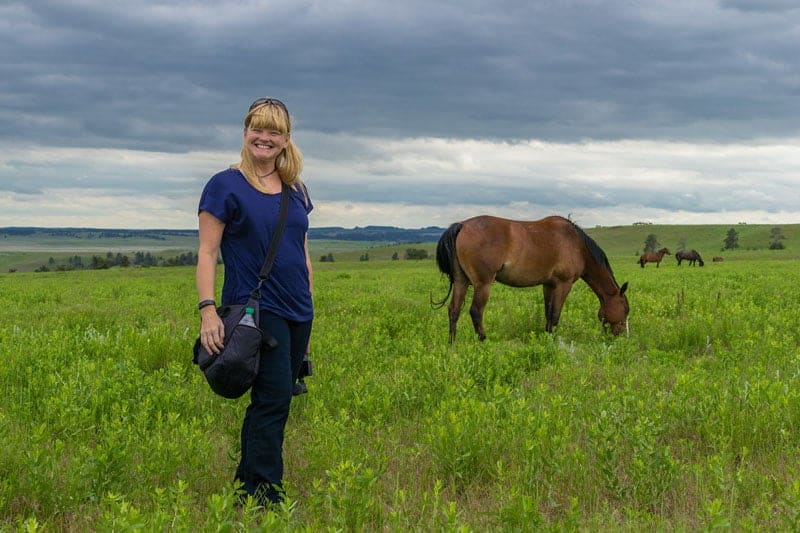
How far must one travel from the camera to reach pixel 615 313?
11953 millimetres

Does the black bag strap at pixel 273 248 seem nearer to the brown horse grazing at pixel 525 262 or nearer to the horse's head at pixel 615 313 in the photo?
the brown horse grazing at pixel 525 262

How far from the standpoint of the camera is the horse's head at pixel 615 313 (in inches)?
468

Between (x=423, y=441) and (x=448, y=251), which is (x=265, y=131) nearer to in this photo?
(x=423, y=441)

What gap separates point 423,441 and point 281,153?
259cm

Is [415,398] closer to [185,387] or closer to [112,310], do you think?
[185,387]

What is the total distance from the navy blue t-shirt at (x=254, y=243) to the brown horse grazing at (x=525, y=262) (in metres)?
6.85

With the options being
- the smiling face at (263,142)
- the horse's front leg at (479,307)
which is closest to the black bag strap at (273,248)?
the smiling face at (263,142)

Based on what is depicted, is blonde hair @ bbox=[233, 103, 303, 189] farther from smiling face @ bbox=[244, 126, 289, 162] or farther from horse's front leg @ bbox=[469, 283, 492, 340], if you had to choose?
horse's front leg @ bbox=[469, 283, 492, 340]

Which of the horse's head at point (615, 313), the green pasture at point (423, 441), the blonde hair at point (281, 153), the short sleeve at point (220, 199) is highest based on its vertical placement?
the blonde hair at point (281, 153)

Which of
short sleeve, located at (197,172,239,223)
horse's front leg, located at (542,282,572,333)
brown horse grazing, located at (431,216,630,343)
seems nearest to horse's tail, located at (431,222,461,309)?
brown horse grazing, located at (431,216,630,343)

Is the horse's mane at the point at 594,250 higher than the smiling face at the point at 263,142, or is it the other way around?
the smiling face at the point at 263,142

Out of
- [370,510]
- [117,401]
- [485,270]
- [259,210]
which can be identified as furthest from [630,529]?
[485,270]

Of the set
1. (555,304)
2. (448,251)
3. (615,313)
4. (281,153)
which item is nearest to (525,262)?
(555,304)

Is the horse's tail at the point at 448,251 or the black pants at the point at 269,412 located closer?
the black pants at the point at 269,412
